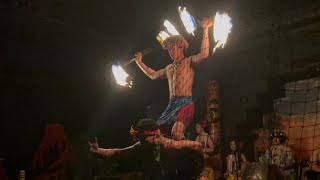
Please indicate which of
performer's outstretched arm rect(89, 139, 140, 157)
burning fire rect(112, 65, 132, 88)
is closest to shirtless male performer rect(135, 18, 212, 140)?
performer's outstretched arm rect(89, 139, 140, 157)

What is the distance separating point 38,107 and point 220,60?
16.6ft

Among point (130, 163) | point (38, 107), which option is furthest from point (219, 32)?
point (38, 107)

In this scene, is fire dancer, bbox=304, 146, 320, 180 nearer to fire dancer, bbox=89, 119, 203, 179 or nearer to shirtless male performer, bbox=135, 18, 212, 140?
fire dancer, bbox=89, 119, 203, 179

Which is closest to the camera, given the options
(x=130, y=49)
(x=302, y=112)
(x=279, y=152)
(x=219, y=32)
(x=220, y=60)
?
(x=219, y=32)

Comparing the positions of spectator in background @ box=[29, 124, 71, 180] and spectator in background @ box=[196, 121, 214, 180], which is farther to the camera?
spectator in background @ box=[29, 124, 71, 180]

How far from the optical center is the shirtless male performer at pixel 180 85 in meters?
9.06

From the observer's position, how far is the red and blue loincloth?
9219 millimetres

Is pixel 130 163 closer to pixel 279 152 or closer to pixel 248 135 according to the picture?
pixel 248 135

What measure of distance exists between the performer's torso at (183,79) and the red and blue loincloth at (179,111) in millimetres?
128

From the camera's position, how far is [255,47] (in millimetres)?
11000

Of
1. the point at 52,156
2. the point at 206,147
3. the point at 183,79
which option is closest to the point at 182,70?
the point at 183,79

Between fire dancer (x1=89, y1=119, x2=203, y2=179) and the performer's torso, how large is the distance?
897mm

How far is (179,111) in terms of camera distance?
30.2 feet

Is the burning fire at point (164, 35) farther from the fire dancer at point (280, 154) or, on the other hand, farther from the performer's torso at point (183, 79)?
the fire dancer at point (280, 154)
